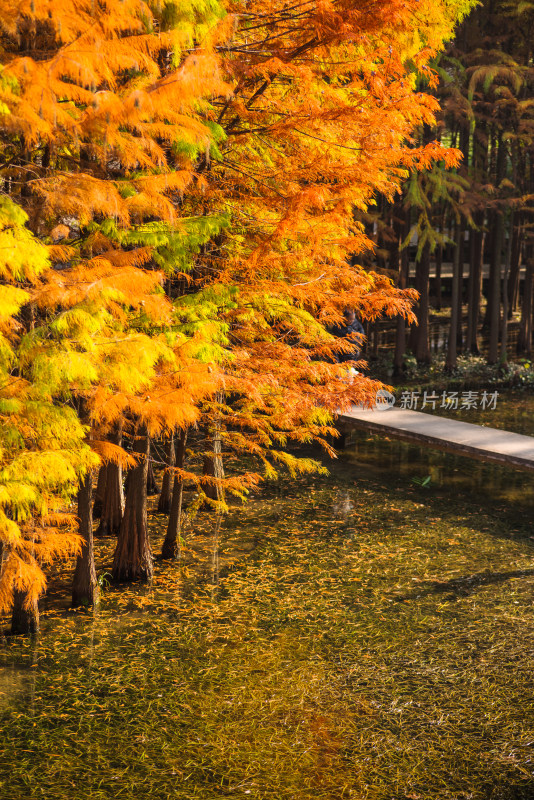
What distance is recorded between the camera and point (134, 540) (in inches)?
328

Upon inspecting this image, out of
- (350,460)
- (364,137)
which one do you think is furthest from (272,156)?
(350,460)

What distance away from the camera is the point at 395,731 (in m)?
5.51

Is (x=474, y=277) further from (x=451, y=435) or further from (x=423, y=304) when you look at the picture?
(x=451, y=435)

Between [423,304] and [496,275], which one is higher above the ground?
[496,275]

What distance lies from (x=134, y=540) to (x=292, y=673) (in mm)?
2657

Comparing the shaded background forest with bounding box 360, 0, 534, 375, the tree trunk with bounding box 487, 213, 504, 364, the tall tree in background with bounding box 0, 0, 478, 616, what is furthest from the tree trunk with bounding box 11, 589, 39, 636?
the tree trunk with bounding box 487, 213, 504, 364

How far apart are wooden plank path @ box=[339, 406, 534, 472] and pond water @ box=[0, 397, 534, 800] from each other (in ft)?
3.16

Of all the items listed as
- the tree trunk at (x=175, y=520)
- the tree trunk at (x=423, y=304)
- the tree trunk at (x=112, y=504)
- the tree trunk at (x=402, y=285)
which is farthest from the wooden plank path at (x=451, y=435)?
the tree trunk at (x=423, y=304)

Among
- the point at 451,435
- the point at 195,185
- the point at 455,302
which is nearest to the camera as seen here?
the point at 195,185

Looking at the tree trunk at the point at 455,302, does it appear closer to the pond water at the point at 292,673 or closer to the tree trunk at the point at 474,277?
the tree trunk at the point at 474,277

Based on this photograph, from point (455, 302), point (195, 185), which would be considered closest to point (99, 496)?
point (195, 185)

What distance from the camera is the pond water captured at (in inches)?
198

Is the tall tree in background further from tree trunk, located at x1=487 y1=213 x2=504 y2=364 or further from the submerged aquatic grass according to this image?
tree trunk, located at x1=487 y1=213 x2=504 y2=364

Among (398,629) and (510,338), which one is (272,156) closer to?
(398,629)
